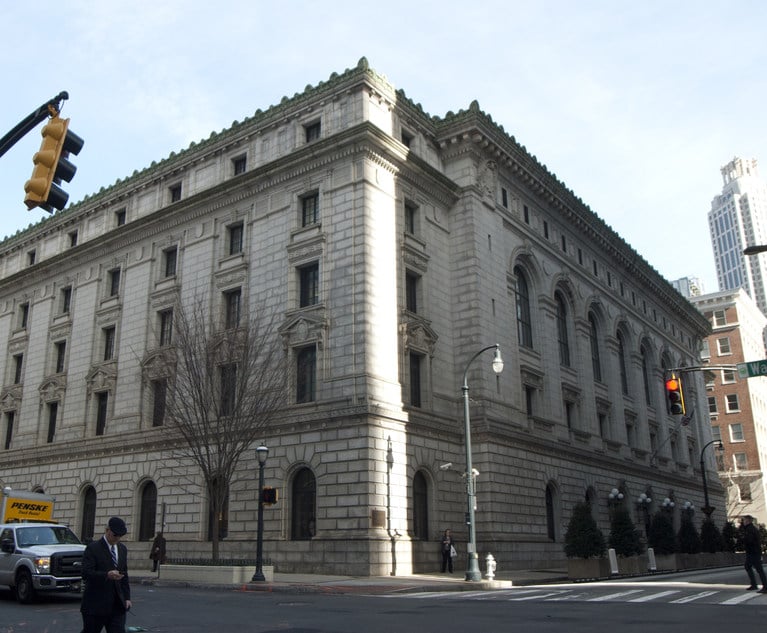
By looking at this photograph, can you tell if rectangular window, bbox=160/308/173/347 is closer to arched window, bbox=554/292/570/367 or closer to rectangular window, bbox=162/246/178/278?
rectangular window, bbox=162/246/178/278

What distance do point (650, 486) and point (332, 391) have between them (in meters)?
31.7

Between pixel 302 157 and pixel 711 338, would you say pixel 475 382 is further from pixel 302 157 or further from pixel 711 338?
pixel 711 338

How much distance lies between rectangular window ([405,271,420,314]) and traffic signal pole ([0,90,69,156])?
84.0 ft

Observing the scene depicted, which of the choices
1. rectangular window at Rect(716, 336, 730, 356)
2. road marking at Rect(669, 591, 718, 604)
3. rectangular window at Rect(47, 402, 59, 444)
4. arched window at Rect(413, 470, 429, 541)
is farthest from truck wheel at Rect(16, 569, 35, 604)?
rectangular window at Rect(716, 336, 730, 356)

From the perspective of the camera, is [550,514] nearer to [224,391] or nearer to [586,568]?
[586,568]

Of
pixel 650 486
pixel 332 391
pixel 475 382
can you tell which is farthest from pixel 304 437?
pixel 650 486

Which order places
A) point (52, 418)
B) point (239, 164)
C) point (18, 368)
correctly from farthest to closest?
point (18, 368) → point (52, 418) → point (239, 164)

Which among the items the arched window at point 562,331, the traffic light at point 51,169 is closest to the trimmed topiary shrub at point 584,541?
the arched window at point 562,331

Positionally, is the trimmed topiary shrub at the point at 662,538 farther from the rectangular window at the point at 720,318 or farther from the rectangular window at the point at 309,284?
the rectangular window at the point at 720,318

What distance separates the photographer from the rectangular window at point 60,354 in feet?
151

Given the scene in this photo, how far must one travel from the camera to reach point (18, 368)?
4919cm

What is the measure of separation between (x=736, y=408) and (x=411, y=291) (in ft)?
240

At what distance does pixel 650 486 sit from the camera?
53.8 m

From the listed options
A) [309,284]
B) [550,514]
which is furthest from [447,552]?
[309,284]
